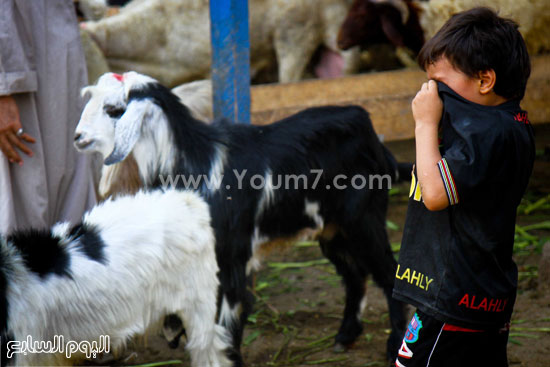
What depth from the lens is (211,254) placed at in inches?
98.9

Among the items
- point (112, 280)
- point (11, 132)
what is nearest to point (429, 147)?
point (112, 280)

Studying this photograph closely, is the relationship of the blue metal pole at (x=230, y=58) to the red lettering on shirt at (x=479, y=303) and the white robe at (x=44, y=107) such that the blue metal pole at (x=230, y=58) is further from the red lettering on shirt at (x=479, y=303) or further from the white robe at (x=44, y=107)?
the red lettering on shirt at (x=479, y=303)

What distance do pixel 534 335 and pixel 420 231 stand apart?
5.91ft

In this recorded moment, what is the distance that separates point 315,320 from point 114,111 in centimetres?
183

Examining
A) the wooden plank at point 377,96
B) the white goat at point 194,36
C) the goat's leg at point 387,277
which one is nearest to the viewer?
the goat's leg at point 387,277

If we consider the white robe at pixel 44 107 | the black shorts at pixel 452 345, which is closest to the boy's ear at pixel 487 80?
the black shorts at pixel 452 345

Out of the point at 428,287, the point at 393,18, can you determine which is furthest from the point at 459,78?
the point at 393,18

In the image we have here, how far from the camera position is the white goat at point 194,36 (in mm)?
6984

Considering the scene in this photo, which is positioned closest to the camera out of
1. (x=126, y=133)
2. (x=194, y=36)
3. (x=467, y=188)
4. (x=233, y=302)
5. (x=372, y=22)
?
(x=467, y=188)

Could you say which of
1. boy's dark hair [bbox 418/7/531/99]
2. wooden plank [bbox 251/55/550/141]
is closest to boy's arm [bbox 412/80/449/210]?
boy's dark hair [bbox 418/7/531/99]

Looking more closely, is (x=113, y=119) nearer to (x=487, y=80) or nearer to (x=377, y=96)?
(x=487, y=80)

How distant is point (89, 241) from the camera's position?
2193 millimetres

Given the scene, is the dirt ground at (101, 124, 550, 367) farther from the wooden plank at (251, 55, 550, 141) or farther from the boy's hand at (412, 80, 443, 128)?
the boy's hand at (412, 80, 443, 128)

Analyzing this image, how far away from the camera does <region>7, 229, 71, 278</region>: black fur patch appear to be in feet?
6.72
